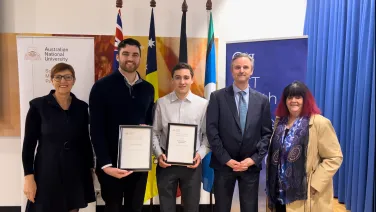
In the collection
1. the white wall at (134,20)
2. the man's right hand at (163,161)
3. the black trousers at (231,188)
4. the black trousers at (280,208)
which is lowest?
the black trousers at (280,208)

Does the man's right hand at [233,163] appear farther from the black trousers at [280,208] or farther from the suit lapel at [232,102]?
the black trousers at [280,208]

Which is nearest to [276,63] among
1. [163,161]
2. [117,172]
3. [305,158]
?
[305,158]

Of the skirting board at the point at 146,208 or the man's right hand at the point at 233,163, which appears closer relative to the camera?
the man's right hand at the point at 233,163

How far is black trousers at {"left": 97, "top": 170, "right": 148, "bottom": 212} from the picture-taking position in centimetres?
218

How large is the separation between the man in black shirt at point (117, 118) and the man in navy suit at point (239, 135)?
552mm

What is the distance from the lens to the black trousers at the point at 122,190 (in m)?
2.18

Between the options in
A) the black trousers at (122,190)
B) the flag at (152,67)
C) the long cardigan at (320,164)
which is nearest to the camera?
the long cardigan at (320,164)

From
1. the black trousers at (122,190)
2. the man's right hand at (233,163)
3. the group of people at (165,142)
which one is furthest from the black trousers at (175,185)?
the man's right hand at (233,163)

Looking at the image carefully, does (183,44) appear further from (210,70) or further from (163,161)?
(163,161)

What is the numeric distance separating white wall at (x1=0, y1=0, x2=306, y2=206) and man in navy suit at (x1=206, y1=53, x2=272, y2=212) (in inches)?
50.1

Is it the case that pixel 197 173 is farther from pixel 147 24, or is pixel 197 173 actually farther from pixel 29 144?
pixel 147 24

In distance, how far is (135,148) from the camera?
213 centimetres

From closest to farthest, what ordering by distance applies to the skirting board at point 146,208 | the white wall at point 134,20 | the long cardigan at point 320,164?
the long cardigan at point 320,164 < the white wall at point 134,20 < the skirting board at point 146,208

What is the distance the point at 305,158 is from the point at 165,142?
1.03 metres
